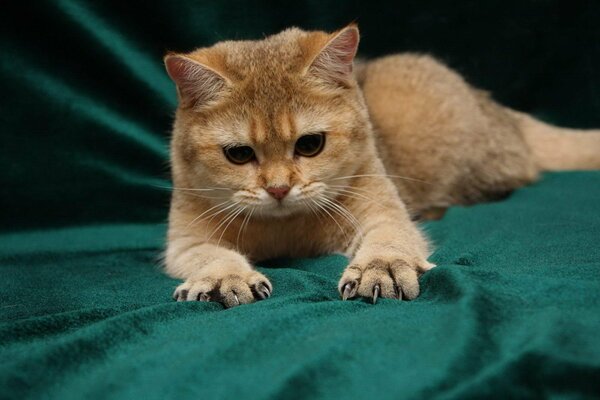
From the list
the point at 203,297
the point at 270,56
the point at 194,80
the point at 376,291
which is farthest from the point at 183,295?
the point at 270,56

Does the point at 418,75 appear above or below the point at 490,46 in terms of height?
below

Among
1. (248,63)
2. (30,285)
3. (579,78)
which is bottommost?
(30,285)

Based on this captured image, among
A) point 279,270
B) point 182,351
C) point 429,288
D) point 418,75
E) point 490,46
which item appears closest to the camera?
point 182,351

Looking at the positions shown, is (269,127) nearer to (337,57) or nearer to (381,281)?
(337,57)

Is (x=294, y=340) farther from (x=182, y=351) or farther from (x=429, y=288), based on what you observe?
(x=429, y=288)

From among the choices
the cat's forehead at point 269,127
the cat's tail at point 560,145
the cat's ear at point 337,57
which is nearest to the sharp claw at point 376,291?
the cat's forehead at point 269,127

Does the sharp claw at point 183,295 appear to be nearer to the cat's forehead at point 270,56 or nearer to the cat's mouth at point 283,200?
the cat's mouth at point 283,200

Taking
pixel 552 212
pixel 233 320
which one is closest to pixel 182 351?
pixel 233 320
